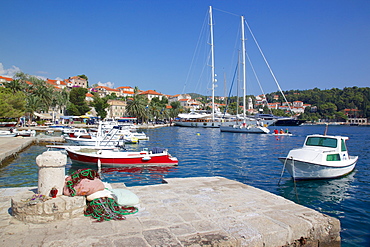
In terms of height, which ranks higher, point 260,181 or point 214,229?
point 214,229

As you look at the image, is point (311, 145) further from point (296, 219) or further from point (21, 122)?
point (21, 122)

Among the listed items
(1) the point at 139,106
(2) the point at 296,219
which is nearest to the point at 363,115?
(1) the point at 139,106

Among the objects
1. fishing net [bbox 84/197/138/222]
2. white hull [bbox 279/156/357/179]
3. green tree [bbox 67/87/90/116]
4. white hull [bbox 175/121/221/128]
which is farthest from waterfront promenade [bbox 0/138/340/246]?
green tree [bbox 67/87/90/116]

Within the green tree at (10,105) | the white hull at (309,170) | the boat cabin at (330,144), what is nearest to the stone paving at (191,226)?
the white hull at (309,170)

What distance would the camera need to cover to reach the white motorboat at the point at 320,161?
46.3 feet

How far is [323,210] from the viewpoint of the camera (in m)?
10.4

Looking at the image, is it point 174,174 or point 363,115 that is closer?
point 174,174

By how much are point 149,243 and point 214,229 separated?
4.80ft

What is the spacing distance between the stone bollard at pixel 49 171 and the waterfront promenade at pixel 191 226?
2.50ft

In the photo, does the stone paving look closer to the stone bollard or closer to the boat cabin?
the stone bollard

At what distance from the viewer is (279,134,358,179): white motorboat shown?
46.3 feet

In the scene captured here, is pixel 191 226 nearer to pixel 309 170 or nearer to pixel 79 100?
pixel 309 170

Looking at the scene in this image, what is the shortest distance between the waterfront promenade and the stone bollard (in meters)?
0.76

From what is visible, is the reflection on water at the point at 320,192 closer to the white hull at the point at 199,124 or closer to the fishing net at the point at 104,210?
the fishing net at the point at 104,210
